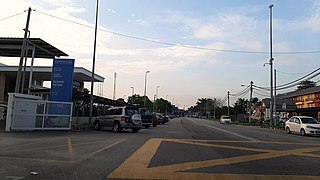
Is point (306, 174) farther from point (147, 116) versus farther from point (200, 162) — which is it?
point (147, 116)

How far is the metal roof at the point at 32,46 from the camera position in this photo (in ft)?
108

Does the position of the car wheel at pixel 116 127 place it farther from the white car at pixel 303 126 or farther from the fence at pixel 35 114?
the white car at pixel 303 126

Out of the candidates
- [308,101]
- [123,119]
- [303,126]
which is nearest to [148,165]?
[123,119]

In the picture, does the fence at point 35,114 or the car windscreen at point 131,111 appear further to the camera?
the car windscreen at point 131,111

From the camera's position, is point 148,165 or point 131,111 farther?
point 131,111

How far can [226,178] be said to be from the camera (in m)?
8.52

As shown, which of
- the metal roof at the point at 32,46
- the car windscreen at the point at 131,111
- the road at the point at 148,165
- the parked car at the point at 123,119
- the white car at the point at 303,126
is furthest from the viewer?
the metal roof at the point at 32,46

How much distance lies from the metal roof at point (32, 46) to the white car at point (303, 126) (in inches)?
894

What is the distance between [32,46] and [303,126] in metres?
25.3

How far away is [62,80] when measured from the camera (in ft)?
88.4

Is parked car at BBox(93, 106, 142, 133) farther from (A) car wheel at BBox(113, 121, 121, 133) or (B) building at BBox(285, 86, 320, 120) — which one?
(B) building at BBox(285, 86, 320, 120)

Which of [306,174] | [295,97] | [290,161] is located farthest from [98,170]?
[295,97]

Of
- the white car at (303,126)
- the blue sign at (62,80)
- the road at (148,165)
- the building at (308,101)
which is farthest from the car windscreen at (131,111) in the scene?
the building at (308,101)

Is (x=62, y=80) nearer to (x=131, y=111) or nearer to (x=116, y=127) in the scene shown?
(x=116, y=127)
